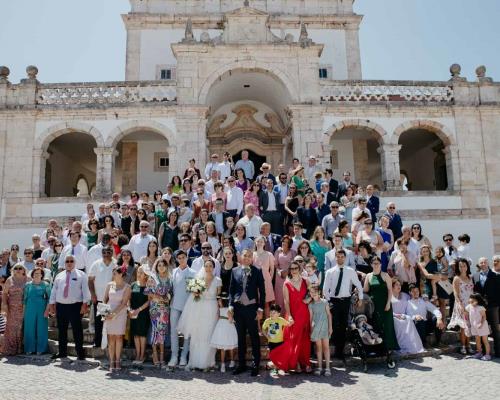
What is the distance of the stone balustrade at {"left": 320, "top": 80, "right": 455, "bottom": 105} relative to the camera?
15680 mm

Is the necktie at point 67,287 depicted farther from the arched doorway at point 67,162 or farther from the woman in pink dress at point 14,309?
the arched doorway at point 67,162

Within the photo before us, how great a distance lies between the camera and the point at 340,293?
707cm

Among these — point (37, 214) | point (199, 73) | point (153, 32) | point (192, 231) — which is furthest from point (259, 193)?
point (153, 32)

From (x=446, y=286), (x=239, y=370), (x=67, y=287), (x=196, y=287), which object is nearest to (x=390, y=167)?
(x=446, y=286)

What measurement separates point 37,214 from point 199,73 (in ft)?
23.2

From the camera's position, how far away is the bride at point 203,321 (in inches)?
268

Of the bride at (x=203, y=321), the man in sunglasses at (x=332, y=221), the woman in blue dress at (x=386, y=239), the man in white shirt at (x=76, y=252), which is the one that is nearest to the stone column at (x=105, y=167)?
the man in white shirt at (x=76, y=252)

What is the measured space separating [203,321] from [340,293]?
217 centimetres

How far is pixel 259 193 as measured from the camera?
10375 millimetres

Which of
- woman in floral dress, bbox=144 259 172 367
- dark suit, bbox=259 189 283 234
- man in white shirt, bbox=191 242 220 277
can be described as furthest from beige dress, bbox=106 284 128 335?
dark suit, bbox=259 189 283 234

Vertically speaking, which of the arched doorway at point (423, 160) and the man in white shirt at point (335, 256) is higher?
the arched doorway at point (423, 160)

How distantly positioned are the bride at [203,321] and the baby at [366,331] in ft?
7.22

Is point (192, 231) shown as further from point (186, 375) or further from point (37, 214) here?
point (37, 214)

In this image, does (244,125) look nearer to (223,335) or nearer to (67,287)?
(67,287)
